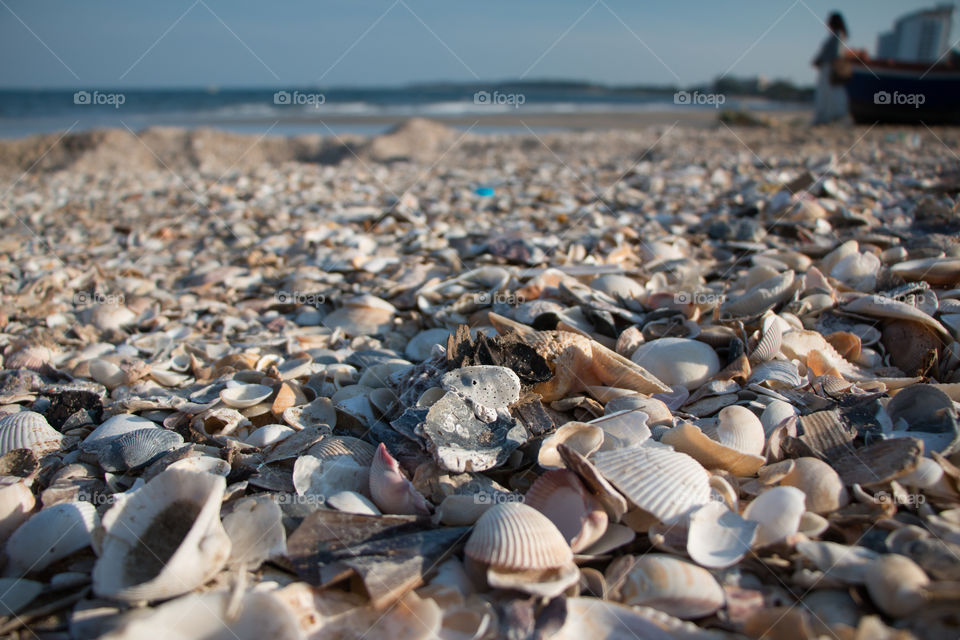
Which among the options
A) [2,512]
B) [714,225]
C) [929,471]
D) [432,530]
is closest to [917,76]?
[714,225]

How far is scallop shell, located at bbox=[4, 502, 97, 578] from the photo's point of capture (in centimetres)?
160

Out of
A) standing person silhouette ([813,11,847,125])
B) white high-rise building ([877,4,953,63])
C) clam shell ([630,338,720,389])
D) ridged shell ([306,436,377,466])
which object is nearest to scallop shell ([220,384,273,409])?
ridged shell ([306,436,377,466])

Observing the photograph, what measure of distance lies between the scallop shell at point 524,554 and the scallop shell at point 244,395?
1287mm

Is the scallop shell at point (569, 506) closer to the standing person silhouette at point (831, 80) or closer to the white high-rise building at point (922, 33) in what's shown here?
the standing person silhouette at point (831, 80)

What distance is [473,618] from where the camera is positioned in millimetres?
1408

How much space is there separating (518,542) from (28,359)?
2.74 meters

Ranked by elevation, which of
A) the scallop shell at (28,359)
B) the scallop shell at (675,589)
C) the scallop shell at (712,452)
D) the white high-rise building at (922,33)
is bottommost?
the scallop shell at (675,589)

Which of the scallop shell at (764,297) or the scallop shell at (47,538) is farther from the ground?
the scallop shell at (764,297)

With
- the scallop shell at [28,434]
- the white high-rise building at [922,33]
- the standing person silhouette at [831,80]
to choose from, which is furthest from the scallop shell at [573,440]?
the white high-rise building at [922,33]

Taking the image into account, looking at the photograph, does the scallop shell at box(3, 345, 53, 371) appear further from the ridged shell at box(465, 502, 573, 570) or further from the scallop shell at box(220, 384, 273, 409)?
the ridged shell at box(465, 502, 573, 570)

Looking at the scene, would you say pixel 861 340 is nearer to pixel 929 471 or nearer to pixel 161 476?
pixel 929 471

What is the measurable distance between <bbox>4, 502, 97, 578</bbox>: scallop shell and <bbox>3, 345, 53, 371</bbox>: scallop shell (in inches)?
58.3

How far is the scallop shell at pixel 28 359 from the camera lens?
2816 mm

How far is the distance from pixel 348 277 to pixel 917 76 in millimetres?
13824
